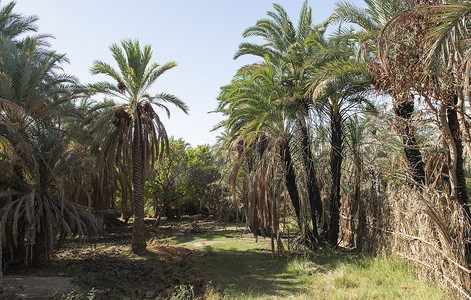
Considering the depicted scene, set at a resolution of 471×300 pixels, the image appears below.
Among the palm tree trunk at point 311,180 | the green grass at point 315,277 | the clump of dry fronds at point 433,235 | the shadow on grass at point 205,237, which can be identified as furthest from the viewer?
the shadow on grass at point 205,237

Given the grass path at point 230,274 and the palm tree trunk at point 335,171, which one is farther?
the palm tree trunk at point 335,171

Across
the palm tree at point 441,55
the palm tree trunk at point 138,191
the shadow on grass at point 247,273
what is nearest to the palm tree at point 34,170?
the palm tree trunk at point 138,191

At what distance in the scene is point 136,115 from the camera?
47.7ft

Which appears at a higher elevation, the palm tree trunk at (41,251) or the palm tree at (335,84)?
the palm tree at (335,84)

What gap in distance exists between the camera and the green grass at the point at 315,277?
7512 millimetres

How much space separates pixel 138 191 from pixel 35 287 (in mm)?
6288

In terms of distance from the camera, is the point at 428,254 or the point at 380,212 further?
the point at 380,212

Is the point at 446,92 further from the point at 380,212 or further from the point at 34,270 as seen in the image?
the point at 34,270

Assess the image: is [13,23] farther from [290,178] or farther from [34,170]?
[290,178]

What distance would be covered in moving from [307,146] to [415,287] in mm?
6703

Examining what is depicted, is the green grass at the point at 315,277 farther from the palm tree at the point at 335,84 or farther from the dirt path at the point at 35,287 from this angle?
the dirt path at the point at 35,287

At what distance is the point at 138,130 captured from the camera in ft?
47.9

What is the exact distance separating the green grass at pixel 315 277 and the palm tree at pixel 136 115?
14.1 ft

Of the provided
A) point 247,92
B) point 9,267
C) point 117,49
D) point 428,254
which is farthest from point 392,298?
point 117,49
